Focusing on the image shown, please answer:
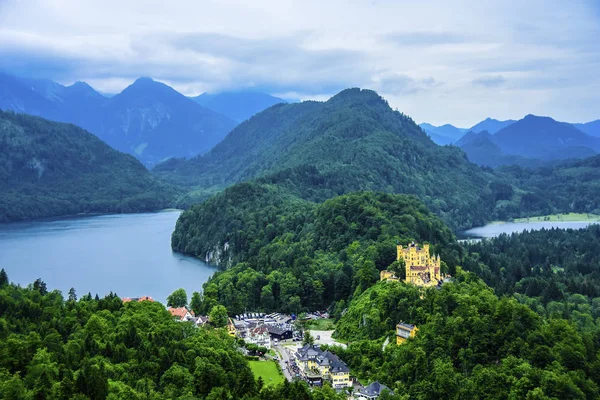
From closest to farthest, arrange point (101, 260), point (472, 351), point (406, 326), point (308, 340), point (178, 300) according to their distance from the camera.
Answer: point (472, 351) < point (406, 326) < point (308, 340) < point (178, 300) < point (101, 260)

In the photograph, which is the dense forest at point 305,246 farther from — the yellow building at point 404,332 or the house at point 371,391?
the house at point 371,391

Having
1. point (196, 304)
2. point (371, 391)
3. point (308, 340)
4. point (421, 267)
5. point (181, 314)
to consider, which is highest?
point (421, 267)

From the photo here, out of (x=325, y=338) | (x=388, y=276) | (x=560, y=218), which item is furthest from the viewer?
(x=560, y=218)

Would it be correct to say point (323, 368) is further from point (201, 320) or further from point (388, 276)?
point (388, 276)

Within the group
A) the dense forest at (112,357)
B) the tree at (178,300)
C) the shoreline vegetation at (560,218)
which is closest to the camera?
the dense forest at (112,357)

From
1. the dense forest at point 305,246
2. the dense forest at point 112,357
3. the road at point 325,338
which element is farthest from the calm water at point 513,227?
the dense forest at point 112,357

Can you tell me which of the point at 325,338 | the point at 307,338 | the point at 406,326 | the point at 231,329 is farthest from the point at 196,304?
the point at 406,326
